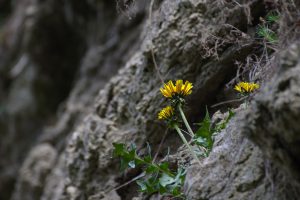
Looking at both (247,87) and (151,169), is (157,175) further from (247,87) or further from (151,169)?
(247,87)

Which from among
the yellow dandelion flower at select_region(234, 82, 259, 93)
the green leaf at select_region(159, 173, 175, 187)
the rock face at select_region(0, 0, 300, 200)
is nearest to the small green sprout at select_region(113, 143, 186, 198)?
the green leaf at select_region(159, 173, 175, 187)

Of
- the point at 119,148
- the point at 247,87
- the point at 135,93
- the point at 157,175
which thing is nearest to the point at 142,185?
the point at 157,175

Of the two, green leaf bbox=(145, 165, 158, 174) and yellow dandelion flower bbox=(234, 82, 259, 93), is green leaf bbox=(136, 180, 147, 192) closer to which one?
green leaf bbox=(145, 165, 158, 174)

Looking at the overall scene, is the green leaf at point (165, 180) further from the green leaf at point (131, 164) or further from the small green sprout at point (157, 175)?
the green leaf at point (131, 164)

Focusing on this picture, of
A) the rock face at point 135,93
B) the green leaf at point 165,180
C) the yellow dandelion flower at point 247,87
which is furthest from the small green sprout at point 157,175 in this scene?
the yellow dandelion flower at point 247,87

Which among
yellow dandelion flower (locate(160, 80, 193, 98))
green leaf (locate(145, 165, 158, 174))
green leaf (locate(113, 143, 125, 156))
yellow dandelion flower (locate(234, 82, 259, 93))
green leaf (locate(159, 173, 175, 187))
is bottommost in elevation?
green leaf (locate(159, 173, 175, 187))

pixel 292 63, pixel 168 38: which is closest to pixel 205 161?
pixel 292 63

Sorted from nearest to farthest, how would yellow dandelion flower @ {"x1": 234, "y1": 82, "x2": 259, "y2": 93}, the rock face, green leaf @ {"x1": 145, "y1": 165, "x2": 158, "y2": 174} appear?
the rock face < yellow dandelion flower @ {"x1": 234, "y1": 82, "x2": 259, "y2": 93} < green leaf @ {"x1": 145, "y1": 165, "x2": 158, "y2": 174}

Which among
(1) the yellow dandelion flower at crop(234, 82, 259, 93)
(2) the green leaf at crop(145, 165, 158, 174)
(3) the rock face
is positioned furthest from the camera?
(2) the green leaf at crop(145, 165, 158, 174)

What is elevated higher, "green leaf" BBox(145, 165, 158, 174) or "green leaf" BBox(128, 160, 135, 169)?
"green leaf" BBox(128, 160, 135, 169)

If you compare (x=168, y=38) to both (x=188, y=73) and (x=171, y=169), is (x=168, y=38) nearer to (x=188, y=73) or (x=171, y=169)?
(x=188, y=73)
